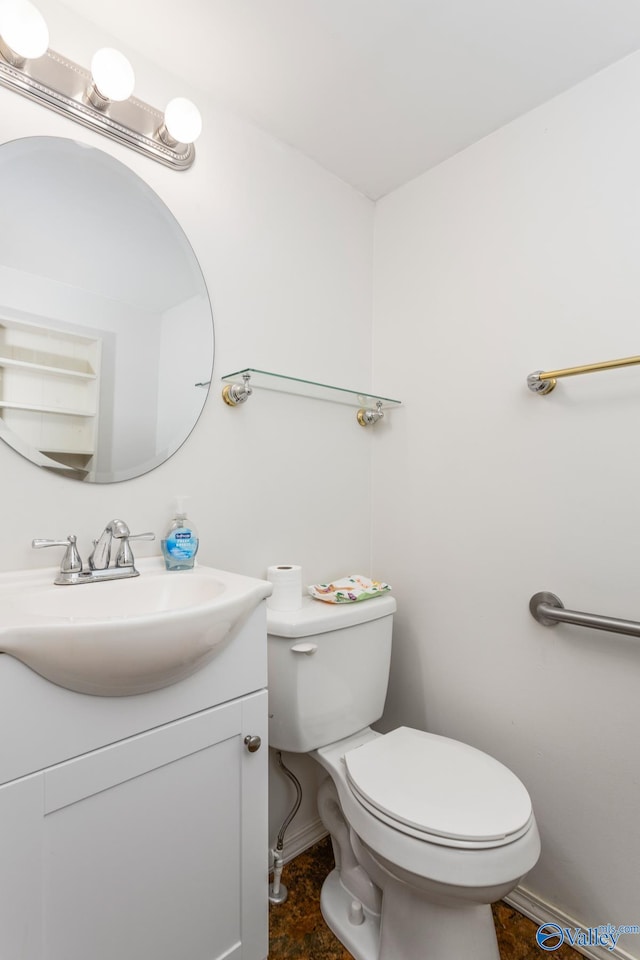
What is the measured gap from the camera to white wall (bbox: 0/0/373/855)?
107 centimetres

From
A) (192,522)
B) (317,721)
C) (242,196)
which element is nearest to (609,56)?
(242,196)

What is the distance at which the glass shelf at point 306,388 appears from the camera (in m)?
1.33

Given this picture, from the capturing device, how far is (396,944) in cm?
107

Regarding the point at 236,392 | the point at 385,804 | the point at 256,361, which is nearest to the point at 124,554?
the point at 236,392

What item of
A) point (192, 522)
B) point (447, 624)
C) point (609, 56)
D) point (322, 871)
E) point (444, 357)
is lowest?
point (322, 871)

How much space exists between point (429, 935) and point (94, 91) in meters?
1.99

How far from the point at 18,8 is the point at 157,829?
5.04 feet

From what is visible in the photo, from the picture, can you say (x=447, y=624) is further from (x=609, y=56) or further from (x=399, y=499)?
(x=609, y=56)

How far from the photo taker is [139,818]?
31.4 inches

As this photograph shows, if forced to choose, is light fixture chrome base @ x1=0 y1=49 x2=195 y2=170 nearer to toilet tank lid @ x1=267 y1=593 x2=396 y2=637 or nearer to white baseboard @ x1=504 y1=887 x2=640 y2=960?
toilet tank lid @ x1=267 y1=593 x2=396 y2=637

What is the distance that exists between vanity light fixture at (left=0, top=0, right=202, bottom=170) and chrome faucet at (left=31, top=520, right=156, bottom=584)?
3.04 ft

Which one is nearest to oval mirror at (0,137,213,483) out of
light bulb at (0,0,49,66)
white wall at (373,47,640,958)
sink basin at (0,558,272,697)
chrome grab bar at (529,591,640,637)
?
light bulb at (0,0,49,66)

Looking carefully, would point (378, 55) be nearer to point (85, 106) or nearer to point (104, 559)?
point (85, 106)

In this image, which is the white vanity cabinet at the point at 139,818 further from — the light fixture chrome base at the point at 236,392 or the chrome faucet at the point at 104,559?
the light fixture chrome base at the point at 236,392
